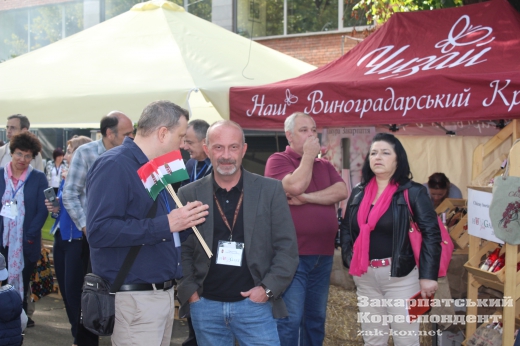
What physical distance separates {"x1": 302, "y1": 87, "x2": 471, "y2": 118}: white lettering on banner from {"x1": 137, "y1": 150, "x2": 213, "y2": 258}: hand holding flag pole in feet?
7.27

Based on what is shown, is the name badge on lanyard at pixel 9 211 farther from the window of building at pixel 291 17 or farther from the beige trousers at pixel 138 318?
the window of building at pixel 291 17

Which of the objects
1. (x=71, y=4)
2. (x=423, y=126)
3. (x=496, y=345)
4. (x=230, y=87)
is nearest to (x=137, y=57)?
(x=230, y=87)

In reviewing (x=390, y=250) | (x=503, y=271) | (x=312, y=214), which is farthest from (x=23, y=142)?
(x=503, y=271)

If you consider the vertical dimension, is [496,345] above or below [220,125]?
below

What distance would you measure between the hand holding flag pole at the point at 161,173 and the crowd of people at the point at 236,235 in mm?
57

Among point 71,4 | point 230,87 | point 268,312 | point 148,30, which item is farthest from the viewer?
point 71,4

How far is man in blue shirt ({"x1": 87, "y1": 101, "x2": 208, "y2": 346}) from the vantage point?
2.89 meters

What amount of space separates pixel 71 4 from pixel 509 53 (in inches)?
595

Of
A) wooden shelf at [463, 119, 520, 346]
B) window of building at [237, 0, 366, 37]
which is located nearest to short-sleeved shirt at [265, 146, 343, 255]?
wooden shelf at [463, 119, 520, 346]

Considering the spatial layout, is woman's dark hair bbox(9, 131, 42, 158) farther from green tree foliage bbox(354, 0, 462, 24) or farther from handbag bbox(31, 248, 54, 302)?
green tree foliage bbox(354, 0, 462, 24)

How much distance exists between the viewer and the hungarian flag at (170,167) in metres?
2.97

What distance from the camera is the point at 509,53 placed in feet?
16.0

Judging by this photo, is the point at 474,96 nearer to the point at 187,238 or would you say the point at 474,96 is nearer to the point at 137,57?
the point at 187,238

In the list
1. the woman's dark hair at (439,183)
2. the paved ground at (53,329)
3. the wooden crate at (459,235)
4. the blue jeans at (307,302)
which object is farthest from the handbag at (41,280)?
the woman's dark hair at (439,183)
